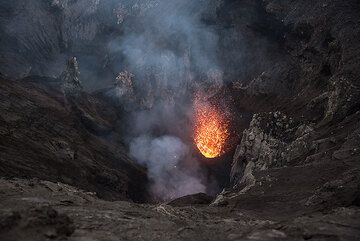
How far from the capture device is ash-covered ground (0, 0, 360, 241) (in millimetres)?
11055

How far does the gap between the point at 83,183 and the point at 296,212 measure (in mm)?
14311

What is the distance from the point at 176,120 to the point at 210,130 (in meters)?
4.23

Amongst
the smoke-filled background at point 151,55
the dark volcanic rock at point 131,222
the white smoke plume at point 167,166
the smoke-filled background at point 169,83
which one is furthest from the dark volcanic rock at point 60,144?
the dark volcanic rock at point 131,222

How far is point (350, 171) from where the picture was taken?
46.9 feet

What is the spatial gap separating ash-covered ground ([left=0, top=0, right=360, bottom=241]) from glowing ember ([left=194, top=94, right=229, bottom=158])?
0.72 m

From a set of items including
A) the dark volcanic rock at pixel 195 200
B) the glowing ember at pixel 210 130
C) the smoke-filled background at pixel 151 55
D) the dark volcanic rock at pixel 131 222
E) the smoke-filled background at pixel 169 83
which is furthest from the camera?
the smoke-filled background at pixel 151 55

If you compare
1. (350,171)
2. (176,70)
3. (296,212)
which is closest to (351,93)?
(350,171)

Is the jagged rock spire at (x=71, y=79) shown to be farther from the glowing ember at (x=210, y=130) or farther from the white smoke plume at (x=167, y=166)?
the glowing ember at (x=210, y=130)

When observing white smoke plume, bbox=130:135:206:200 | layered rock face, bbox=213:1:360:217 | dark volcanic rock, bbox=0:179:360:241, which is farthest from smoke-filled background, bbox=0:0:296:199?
dark volcanic rock, bbox=0:179:360:241

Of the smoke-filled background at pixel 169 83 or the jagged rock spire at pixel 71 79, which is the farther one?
the jagged rock spire at pixel 71 79

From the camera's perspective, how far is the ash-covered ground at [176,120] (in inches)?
435

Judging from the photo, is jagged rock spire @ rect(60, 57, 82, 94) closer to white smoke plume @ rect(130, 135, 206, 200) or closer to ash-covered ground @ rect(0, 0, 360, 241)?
ash-covered ground @ rect(0, 0, 360, 241)

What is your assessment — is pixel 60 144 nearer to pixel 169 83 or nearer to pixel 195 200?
pixel 195 200

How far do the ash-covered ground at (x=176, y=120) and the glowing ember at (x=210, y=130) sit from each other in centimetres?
72
